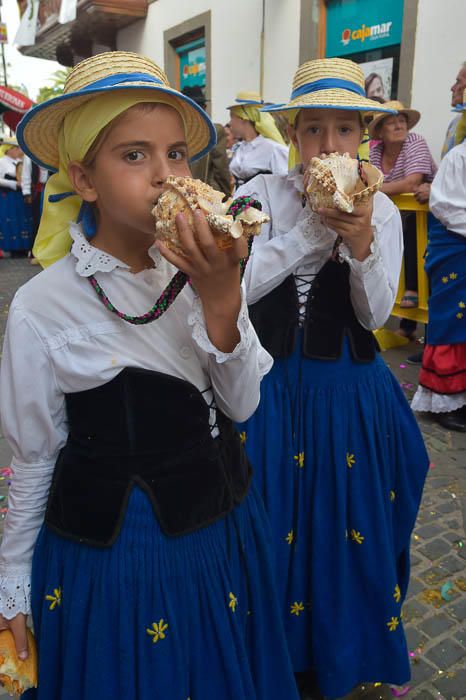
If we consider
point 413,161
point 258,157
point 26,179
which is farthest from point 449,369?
point 26,179

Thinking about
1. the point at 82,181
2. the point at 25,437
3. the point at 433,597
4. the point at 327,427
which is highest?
the point at 82,181

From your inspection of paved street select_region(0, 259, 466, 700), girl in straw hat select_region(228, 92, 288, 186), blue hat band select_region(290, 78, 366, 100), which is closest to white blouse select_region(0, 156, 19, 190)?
girl in straw hat select_region(228, 92, 288, 186)

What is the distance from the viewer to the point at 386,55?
7.40 metres

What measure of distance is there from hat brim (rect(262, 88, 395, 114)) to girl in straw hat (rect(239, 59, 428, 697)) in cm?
2

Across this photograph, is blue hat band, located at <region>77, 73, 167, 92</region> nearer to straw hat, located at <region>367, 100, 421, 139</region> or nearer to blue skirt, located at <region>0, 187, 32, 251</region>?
straw hat, located at <region>367, 100, 421, 139</region>

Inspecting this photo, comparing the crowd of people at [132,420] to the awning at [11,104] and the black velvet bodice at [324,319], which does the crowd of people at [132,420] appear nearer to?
the black velvet bodice at [324,319]

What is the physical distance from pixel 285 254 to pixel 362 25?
7.04 m

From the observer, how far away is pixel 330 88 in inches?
77.7

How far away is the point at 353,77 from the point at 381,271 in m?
0.69

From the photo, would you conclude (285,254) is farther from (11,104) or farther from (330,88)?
(11,104)

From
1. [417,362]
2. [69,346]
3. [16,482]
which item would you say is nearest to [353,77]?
[69,346]

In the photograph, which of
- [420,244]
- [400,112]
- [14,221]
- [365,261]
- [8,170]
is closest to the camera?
[365,261]

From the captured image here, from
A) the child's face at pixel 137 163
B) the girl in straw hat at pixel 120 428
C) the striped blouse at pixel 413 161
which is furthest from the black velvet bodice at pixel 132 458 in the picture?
the striped blouse at pixel 413 161

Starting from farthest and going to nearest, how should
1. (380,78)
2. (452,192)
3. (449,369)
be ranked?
(380,78)
(449,369)
(452,192)
